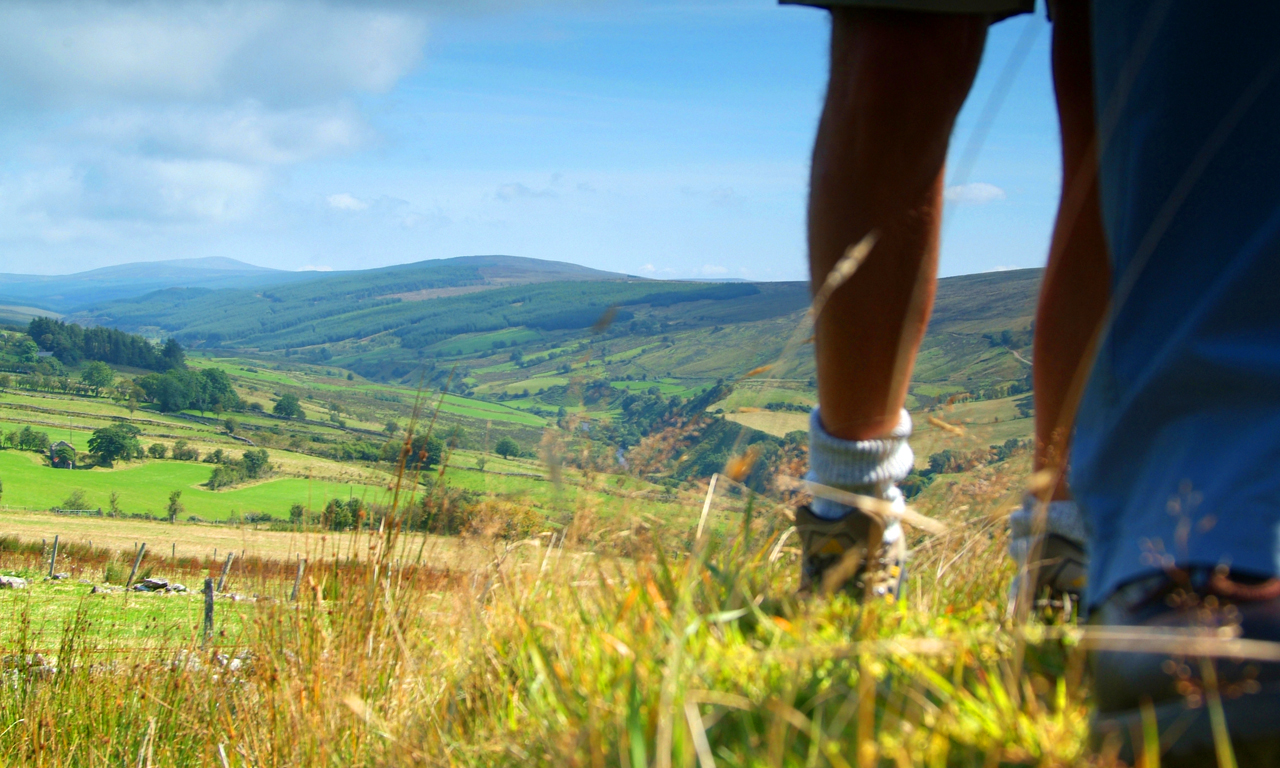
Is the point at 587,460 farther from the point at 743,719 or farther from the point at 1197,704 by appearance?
the point at 1197,704

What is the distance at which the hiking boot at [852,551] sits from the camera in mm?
1165

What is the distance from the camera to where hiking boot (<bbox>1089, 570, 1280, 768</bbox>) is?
2.15 feet

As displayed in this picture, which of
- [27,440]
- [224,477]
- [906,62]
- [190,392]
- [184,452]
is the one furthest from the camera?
[190,392]

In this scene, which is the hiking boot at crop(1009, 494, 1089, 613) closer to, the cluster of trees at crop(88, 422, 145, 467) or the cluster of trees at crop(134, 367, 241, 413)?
the cluster of trees at crop(88, 422, 145, 467)

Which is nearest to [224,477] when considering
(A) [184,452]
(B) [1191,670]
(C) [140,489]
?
(C) [140,489]

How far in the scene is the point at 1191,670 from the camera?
0.70 m

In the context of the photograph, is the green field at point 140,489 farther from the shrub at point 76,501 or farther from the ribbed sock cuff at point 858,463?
the ribbed sock cuff at point 858,463

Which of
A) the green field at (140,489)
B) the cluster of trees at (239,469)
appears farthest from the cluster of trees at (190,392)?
the cluster of trees at (239,469)

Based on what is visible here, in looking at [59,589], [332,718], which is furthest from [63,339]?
[332,718]

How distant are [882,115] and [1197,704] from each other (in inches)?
28.0

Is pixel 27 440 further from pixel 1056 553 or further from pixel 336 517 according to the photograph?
pixel 1056 553

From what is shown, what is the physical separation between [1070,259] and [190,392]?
111 meters

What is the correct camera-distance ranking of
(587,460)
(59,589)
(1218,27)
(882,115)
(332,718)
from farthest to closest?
(59,589) → (587,460) → (332,718) → (882,115) → (1218,27)

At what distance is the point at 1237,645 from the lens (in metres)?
0.67
